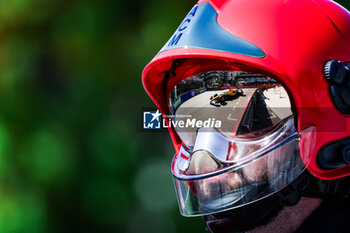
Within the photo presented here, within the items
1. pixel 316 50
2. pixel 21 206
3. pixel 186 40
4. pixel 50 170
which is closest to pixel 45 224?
pixel 21 206

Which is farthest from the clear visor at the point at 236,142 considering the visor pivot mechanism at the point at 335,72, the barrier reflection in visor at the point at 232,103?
the visor pivot mechanism at the point at 335,72

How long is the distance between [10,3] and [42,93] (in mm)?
862

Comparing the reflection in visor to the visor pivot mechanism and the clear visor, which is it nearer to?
the clear visor

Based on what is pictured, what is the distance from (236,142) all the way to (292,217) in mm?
264

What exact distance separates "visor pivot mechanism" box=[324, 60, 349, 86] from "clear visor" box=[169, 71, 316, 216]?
0.11 m

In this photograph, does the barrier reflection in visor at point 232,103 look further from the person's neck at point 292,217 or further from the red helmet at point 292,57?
the person's neck at point 292,217

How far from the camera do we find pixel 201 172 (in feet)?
3.22

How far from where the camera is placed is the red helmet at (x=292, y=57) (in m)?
0.83

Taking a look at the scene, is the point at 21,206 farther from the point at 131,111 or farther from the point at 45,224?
the point at 131,111

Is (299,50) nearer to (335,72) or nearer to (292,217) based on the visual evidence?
(335,72)

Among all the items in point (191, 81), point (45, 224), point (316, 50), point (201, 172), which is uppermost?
point (316, 50)

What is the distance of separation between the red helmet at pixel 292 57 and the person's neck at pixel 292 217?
95 millimetres

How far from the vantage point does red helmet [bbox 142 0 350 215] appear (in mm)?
832

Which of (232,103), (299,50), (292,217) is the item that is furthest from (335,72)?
(292,217)
